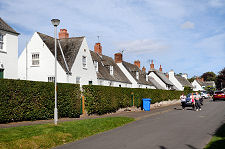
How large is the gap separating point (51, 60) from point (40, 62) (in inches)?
60.0

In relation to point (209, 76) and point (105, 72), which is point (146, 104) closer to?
point (105, 72)

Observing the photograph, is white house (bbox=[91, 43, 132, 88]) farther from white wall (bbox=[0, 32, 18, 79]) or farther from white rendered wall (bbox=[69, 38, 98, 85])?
white wall (bbox=[0, 32, 18, 79])

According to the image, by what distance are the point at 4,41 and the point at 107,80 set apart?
16.5 m

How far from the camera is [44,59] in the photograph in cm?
2912

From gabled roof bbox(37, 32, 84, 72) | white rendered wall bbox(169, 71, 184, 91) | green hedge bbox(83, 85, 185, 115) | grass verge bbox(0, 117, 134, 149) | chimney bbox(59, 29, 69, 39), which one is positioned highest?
chimney bbox(59, 29, 69, 39)

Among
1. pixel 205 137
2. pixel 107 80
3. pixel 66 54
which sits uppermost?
pixel 66 54

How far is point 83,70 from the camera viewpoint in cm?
3108

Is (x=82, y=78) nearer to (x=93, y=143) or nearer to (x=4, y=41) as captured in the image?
(x=4, y=41)

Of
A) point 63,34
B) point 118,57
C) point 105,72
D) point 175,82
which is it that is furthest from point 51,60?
point 175,82

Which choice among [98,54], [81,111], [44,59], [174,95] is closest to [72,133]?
[81,111]

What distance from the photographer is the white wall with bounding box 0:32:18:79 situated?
928 inches

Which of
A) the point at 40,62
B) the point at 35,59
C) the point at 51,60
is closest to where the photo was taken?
the point at 51,60

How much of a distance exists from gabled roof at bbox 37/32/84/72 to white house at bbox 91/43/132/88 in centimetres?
518

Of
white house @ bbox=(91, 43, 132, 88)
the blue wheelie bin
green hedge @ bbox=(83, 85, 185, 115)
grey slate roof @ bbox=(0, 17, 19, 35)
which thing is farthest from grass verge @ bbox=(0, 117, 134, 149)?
white house @ bbox=(91, 43, 132, 88)
